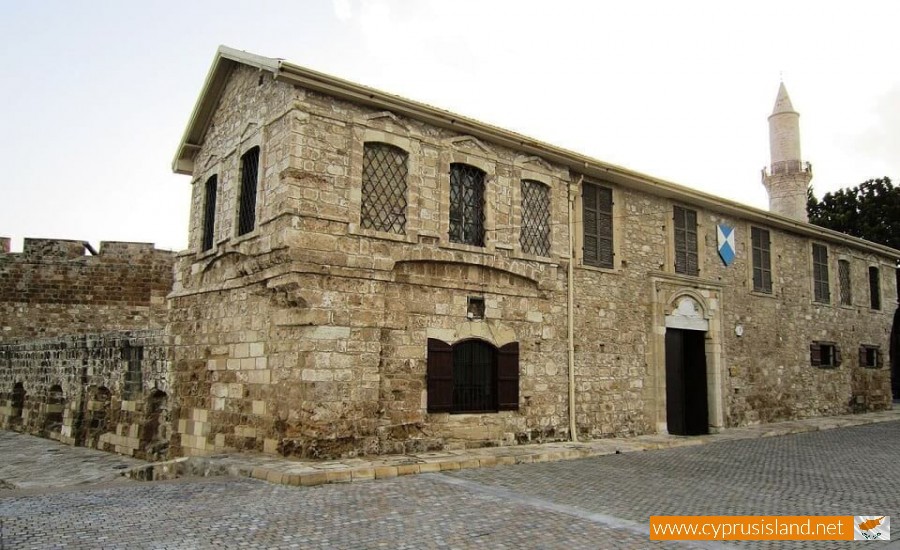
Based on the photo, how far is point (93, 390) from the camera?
1572 centimetres

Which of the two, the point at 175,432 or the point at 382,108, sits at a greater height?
the point at 382,108

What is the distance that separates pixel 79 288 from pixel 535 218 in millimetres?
16747

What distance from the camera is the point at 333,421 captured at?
9.60 metres

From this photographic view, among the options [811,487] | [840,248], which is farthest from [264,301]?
[840,248]

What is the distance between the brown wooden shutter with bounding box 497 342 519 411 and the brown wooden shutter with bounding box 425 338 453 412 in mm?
1056

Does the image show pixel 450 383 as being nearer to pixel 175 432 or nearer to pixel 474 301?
pixel 474 301

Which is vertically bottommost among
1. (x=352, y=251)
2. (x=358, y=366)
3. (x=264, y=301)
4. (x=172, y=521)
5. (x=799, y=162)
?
(x=172, y=521)

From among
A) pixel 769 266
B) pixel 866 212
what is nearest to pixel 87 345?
pixel 769 266

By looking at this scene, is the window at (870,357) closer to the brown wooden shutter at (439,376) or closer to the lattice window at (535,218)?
the lattice window at (535,218)

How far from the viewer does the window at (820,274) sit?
64.3 ft

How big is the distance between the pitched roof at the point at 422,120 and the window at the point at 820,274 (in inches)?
103

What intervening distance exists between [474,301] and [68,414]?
1140cm

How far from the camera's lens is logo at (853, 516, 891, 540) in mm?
6109

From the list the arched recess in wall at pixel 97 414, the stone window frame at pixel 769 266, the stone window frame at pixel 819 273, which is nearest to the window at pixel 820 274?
the stone window frame at pixel 819 273
